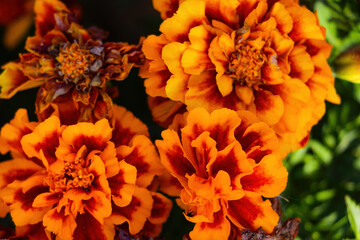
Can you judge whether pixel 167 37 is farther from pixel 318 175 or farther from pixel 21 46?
pixel 21 46

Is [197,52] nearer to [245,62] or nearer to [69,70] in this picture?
[245,62]

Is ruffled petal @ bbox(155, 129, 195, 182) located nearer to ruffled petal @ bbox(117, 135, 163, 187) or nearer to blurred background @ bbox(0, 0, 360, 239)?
ruffled petal @ bbox(117, 135, 163, 187)

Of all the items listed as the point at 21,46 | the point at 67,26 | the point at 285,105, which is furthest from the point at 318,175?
the point at 21,46

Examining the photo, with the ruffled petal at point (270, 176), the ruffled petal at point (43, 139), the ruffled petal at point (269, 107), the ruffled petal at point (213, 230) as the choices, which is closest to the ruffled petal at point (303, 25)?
the ruffled petal at point (269, 107)

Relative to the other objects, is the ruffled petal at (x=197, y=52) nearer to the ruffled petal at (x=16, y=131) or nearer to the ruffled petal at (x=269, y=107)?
the ruffled petal at (x=269, y=107)

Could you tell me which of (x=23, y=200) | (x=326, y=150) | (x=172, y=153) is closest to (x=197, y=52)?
(x=172, y=153)

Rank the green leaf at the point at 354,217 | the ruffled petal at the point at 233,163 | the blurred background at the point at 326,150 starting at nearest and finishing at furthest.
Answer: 1. the ruffled petal at the point at 233,163
2. the green leaf at the point at 354,217
3. the blurred background at the point at 326,150

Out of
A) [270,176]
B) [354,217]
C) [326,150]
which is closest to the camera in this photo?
[270,176]
